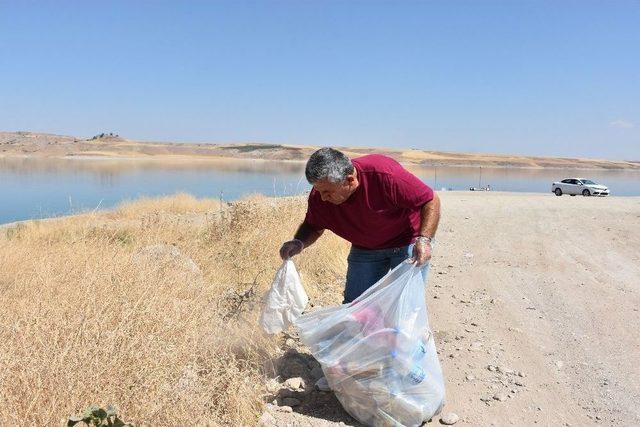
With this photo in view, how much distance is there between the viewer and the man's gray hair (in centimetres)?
318

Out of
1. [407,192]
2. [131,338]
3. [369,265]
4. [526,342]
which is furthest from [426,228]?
[526,342]

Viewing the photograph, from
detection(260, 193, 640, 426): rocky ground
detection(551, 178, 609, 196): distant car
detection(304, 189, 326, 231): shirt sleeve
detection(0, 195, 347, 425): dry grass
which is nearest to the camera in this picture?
detection(0, 195, 347, 425): dry grass

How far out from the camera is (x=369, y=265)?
3789 millimetres

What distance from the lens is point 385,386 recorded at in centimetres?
308

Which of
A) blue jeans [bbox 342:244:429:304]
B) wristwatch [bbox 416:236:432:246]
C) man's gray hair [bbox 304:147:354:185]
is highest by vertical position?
man's gray hair [bbox 304:147:354:185]

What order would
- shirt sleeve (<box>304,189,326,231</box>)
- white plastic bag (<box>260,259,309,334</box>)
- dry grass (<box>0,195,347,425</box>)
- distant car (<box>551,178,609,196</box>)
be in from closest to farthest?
dry grass (<box>0,195,347,425</box>)
white plastic bag (<box>260,259,309,334</box>)
shirt sleeve (<box>304,189,326,231</box>)
distant car (<box>551,178,609,196</box>)

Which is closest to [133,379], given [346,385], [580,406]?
[346,385]

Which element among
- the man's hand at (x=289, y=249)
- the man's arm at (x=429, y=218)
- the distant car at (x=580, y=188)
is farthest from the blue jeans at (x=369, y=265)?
the distant car at (x=580, y=188)

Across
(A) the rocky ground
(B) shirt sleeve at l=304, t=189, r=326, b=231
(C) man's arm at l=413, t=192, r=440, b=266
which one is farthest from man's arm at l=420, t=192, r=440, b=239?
(A) the rocky ground

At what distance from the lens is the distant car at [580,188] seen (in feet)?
101

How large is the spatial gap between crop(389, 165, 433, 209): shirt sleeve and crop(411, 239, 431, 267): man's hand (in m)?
0.23

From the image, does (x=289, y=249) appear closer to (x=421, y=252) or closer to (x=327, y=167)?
(x=327, y=167)

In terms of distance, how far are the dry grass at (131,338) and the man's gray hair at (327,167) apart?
1162 mm

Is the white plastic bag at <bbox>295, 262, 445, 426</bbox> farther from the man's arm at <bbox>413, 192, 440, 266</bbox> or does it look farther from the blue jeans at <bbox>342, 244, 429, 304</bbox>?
the blue jeans at <bbox>342, 244, 429, 304</bbox>
